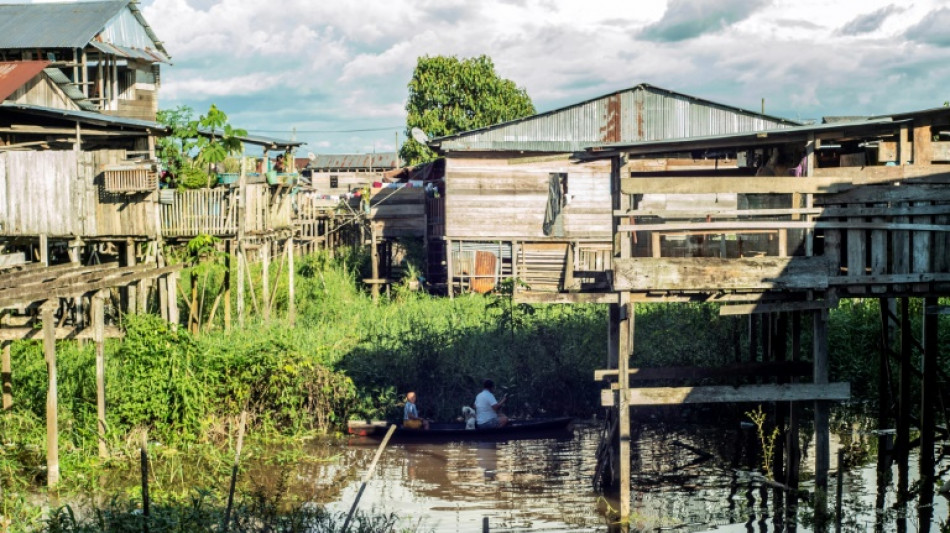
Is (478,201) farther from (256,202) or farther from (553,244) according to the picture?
(256,202)

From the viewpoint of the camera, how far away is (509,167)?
2920 cm

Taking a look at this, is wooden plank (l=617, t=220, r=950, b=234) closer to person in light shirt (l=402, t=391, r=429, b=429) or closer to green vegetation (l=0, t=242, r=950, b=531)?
green vegetation (l=0, t=242, r=950, b=531)

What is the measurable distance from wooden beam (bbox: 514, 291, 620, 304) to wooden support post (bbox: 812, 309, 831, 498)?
246 centimetres

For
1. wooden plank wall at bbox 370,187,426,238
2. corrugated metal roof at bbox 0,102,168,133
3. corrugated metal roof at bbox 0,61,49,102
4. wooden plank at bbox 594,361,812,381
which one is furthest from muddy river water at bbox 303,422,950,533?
wooden plank wall at bbox 370,187,426,238

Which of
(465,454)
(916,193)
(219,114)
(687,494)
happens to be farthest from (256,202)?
(916,193)

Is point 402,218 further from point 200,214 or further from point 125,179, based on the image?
point 125,179

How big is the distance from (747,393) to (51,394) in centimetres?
886

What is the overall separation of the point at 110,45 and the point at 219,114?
626cm

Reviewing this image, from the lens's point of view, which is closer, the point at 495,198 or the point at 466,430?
the point at 466,430

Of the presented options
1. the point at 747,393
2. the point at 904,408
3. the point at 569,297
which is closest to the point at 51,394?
the point at 569,297

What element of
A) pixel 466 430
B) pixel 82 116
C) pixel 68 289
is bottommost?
pixel 466 430

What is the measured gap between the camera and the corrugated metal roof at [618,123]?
28953 mm

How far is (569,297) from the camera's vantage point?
12641 mm

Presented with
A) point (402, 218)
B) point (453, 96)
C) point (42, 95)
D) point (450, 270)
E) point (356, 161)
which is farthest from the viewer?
point (356, 161)
